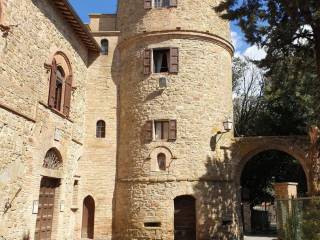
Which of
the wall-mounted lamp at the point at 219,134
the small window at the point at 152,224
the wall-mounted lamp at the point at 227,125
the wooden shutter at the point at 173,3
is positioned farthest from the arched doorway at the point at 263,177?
the wooden shutter at the point at 173,3

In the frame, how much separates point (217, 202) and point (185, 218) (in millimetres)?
1447

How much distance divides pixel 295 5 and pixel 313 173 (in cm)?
911

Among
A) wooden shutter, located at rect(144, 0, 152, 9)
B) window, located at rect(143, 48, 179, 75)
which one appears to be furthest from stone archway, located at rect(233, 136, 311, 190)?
wooden shutter, located at rect(144, 0, 152, 9)

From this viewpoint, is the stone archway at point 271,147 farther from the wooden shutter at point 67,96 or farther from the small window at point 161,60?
the wooden shutter at point 67,96

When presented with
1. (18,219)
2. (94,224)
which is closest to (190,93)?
(94,224)

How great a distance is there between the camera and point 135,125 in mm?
16062

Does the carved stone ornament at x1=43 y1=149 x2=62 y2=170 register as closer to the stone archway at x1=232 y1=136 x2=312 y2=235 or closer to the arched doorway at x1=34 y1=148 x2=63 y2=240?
the arched doorway at x1=34 y1=148 x2=63 y2=240

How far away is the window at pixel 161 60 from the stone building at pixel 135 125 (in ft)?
0.14

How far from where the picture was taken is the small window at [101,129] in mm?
16781

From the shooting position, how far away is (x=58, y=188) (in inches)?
551

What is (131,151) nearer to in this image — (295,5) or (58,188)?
(58,188)

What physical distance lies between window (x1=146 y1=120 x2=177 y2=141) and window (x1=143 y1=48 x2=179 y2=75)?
2.18 meters

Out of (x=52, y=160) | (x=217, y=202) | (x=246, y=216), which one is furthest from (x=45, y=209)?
(x=246, y=216)

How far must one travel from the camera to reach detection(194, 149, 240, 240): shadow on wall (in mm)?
14992
